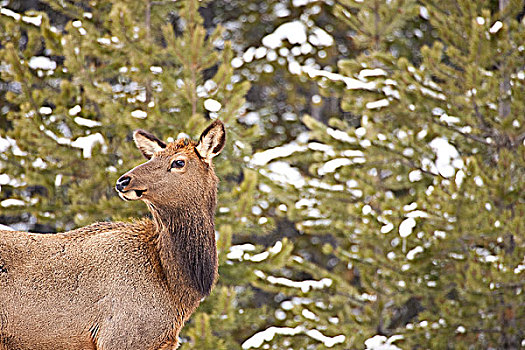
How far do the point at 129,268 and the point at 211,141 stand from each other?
2.61 feet

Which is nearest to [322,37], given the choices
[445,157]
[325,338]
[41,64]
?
[445,157]

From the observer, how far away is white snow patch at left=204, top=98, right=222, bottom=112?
8.01m

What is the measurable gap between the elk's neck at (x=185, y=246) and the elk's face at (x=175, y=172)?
0.28ft

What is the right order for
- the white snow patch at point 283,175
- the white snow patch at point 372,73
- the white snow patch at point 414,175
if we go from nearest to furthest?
the white snow patch at point 283,175, the white snow patch at point 372,73, the white snow patch at point 414,175

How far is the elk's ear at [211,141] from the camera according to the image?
3.80 metres

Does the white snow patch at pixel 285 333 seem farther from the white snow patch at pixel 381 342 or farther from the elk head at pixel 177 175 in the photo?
the elk head at pixel 177 175

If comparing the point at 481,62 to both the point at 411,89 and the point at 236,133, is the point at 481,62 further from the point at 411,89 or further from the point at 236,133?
the point at 236,133

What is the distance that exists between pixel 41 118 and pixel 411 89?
498 centimetres

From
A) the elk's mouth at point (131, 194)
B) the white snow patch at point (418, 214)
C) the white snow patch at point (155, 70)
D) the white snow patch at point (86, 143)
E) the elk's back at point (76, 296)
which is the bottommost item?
the white snow patch at point (418, 214)

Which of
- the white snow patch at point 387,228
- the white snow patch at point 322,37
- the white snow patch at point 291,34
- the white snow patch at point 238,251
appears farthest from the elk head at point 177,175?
the white snow patch at point 291,34

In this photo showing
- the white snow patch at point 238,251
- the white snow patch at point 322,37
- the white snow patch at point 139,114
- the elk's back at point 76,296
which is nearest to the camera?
the elk's back at point 76,296

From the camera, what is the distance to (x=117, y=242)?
3.76 meters

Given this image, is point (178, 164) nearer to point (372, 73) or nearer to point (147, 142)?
point (147, 142)

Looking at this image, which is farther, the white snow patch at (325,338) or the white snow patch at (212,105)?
the white snow patch at (325,338)
